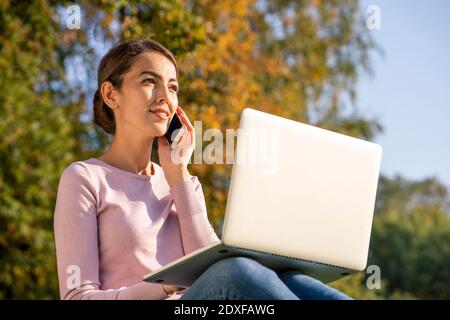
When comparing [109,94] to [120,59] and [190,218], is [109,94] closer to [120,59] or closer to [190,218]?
[120,59]

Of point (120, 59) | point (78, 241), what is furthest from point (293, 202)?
point (120, 59)

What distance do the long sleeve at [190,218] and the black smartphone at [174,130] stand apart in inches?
8.2

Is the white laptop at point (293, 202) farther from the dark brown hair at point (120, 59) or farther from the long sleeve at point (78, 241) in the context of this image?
the dark brown hair at point (120, 59)

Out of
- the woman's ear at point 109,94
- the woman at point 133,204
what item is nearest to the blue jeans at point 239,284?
the woman at point 133,204

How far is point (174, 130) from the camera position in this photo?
261cm

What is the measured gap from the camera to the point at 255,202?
1871mm

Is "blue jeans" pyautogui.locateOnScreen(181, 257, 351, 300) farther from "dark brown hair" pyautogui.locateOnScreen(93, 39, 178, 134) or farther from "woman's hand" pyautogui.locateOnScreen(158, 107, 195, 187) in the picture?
"dark brown hair" pyautogui.locateOnScreen(93, 39, 178, 134)

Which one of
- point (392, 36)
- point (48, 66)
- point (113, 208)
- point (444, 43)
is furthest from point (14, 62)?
point (444, 43)

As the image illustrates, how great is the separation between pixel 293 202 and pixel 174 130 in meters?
0.78

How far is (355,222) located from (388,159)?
10.7m

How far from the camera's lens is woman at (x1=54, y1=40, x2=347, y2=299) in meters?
2.10

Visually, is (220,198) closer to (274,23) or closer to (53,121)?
(53,121)

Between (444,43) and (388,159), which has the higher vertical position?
(444,43)

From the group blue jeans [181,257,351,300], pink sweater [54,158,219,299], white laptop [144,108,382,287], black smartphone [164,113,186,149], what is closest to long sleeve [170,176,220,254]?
pink sweater [54,158,219,299]
